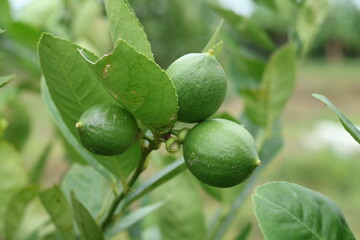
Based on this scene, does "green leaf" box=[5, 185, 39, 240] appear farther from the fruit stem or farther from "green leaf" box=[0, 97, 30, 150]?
"green leaf" box=[0, 97, 30, 150]

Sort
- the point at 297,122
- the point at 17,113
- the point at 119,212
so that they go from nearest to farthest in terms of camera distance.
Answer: the point at 119,212 < the point at 17,113 < the point at 297,122

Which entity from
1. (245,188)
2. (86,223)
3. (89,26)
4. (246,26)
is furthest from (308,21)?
(86,223)

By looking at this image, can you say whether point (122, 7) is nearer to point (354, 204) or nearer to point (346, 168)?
point (354, 204)

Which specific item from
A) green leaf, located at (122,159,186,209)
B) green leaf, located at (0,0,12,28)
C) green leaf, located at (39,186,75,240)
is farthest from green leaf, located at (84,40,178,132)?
green leaf, located at (0,0,12,28)

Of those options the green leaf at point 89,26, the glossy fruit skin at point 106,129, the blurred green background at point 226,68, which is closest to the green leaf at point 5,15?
the blurred green background at point 226,68

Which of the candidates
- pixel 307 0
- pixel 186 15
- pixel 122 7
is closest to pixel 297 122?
pixel 186 15

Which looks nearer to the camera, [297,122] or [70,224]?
[70,224]
